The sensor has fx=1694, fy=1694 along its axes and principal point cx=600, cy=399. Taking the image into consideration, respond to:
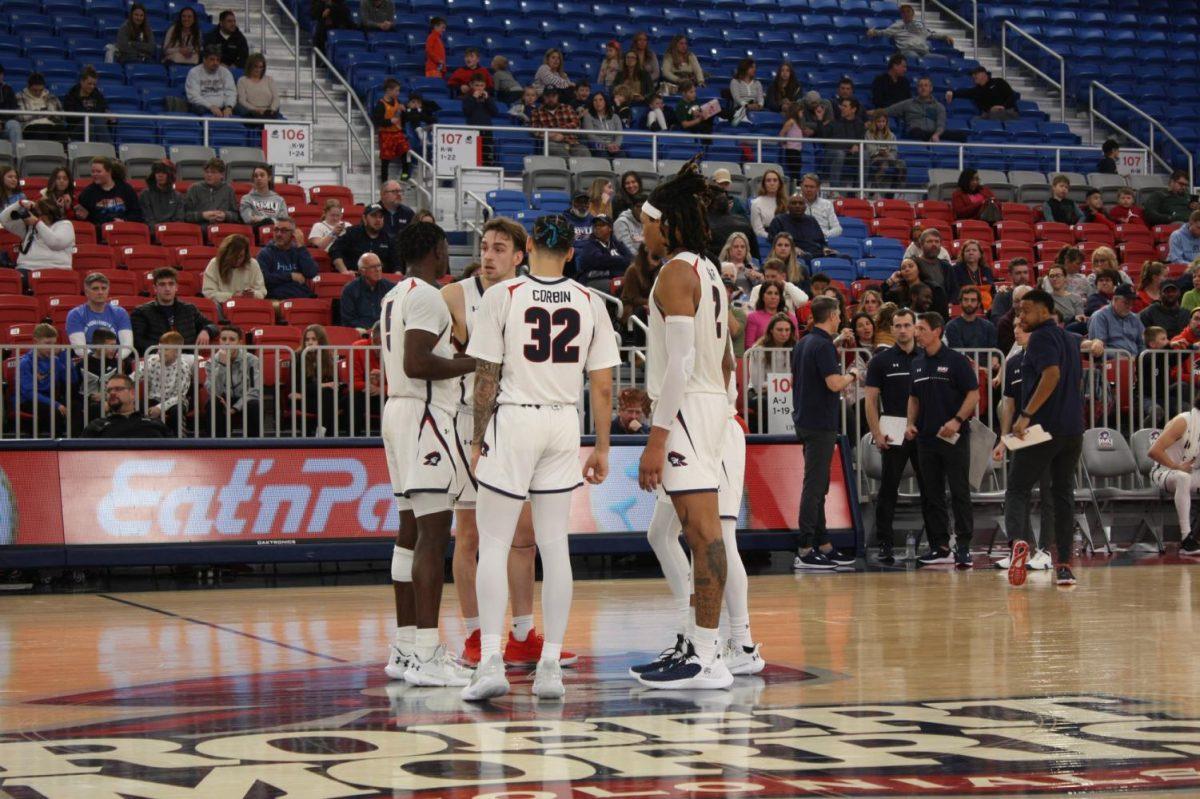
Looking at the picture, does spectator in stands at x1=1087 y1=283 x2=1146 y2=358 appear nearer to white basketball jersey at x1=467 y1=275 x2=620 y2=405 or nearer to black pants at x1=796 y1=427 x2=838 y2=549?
black pants at x1=796 y1=427 x2=838 y2=549

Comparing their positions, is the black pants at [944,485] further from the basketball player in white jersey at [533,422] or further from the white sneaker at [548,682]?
the white sneaker at [548,682]

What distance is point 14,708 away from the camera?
7043mm

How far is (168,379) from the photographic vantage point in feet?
45.8

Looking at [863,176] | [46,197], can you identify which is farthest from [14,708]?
[863,176]

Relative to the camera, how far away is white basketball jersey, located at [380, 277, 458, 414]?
7711mm

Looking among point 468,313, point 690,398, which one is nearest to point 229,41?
point 468,313

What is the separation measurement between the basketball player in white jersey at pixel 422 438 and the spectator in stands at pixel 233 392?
20.3 ft

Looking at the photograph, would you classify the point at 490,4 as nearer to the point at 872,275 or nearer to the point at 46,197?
the point at 872,275

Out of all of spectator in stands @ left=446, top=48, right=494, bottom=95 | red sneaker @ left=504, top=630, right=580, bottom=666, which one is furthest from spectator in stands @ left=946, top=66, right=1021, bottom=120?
red sneaker @ left=504, top=630, right=580, bottom=666

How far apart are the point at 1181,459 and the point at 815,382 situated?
422 centimetres

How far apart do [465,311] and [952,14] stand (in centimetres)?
2376

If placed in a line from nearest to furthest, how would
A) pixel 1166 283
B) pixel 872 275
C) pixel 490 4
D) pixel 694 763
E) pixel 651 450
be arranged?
1. pixel 694 763
2. pixel 651 450
3. pixel 1166 283
4. pixel 872 275
5. pixel 490 4

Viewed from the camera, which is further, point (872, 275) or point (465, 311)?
point (872, 275)

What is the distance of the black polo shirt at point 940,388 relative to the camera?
1425cm
